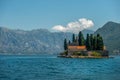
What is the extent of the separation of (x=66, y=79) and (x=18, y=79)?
8.51m

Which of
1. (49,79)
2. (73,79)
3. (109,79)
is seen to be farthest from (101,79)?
(49,79)

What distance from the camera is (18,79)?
59.3m

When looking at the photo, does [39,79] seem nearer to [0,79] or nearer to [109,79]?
[0,79]

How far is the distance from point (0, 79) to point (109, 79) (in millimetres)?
19425

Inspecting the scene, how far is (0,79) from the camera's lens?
59531 mm

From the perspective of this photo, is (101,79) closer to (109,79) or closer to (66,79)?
(109,79)

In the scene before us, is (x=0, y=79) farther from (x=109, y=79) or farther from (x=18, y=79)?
(x=109, y=79)

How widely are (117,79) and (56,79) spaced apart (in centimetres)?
1091

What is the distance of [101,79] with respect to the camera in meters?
59.9

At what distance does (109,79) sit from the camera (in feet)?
196

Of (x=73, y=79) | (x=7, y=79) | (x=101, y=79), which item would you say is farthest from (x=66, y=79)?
(x=7, y=79)

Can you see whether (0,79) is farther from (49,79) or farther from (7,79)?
(49,79)

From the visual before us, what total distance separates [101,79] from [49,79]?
930 cm

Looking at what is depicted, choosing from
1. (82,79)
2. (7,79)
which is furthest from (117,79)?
(7,79)
